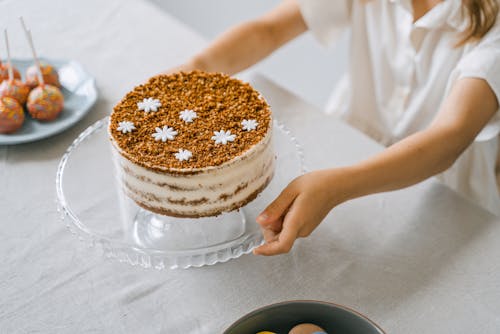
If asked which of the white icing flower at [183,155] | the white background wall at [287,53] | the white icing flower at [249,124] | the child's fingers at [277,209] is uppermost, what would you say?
the white icing flower at [183,155]

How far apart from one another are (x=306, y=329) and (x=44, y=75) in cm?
64

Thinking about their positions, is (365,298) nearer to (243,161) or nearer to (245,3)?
(243,161)

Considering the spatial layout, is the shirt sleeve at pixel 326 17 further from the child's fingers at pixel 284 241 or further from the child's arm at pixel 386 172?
the child's fingers at pixel 284 241

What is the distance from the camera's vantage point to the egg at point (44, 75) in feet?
3.37

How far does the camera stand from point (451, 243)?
2.79 ft

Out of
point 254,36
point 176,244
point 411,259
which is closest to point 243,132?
point 176,244

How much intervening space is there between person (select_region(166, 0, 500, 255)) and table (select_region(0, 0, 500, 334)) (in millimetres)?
56

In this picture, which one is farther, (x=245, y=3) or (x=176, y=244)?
(x=245, y=3)

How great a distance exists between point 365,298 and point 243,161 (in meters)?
0.23

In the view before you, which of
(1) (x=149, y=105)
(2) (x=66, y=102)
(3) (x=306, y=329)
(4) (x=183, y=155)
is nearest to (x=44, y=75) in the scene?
(2) (x=66, y=102)

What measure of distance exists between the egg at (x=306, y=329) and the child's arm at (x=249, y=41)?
0.51 m

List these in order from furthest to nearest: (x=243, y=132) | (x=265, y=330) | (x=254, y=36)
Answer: (x=254, y=36)
(x=243, y=132)
(x=265, y=330)

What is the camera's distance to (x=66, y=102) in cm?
105

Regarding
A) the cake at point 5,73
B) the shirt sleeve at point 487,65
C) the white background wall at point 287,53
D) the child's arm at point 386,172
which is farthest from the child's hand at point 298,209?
the white background wall at point 287,53
